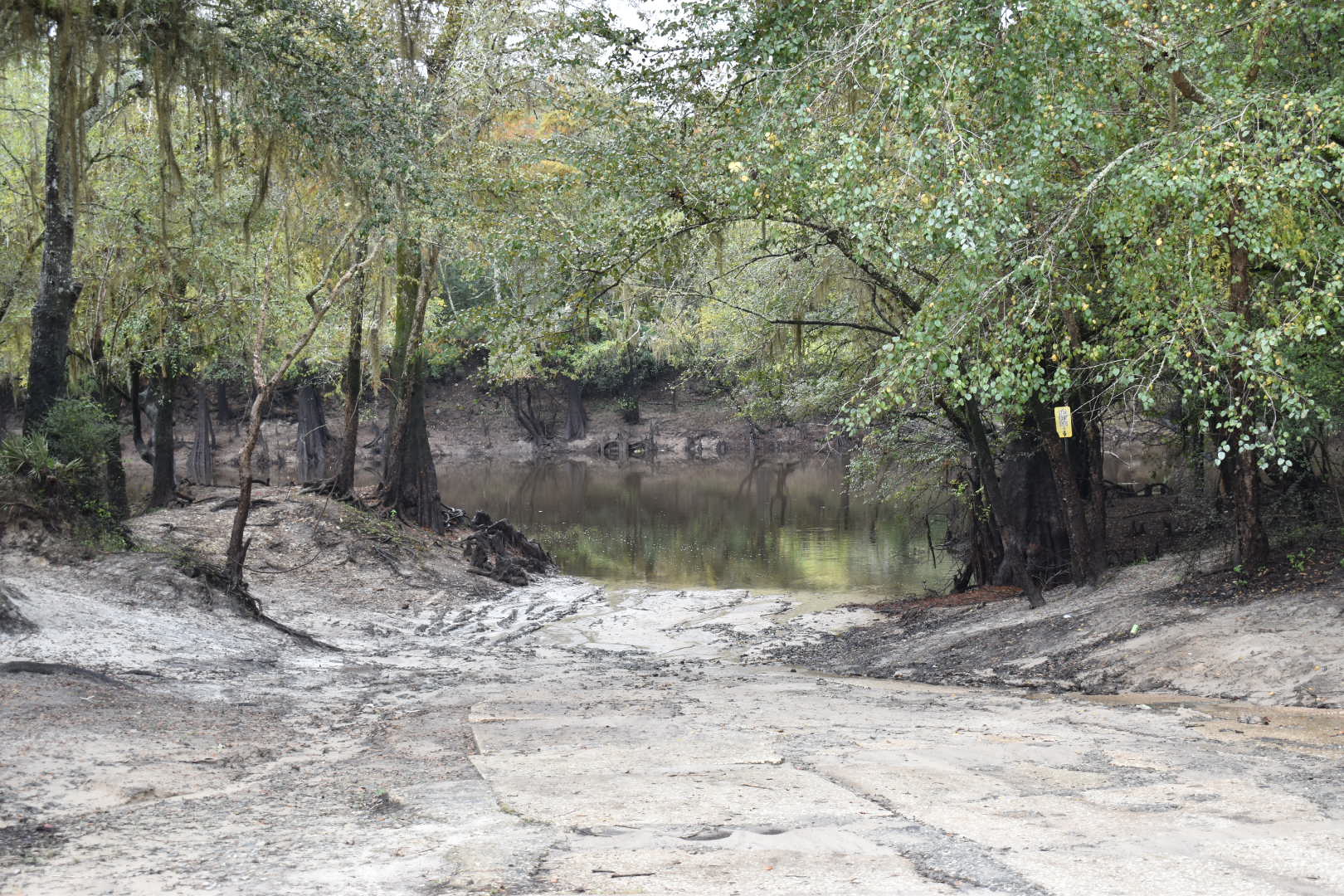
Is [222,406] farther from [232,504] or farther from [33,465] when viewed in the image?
[33,465]

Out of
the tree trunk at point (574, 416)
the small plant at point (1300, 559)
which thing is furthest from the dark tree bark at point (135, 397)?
the tree trunk at point (574, 416)

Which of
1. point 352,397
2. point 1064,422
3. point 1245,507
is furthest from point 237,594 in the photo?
point 352,397

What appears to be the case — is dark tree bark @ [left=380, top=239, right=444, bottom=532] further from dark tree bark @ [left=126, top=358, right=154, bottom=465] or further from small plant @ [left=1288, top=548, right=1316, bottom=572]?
small plant @ [left=1288, top=548, right=1316, bottom=572]

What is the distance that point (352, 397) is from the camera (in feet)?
70.5

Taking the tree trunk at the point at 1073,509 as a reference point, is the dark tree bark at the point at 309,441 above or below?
above

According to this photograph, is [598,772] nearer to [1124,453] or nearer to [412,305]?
[412,305]

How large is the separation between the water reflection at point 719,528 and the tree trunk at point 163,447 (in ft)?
24.9

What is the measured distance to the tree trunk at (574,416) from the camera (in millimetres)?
59094

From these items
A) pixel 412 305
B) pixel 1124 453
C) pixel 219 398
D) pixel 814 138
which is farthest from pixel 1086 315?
pixel 219 398

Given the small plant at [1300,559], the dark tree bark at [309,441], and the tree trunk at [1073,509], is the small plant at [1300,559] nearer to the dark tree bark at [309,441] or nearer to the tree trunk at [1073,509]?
the tree trunk at [1073,509]

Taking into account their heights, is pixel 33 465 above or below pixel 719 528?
above

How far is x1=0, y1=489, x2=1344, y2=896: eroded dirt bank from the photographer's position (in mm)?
3980

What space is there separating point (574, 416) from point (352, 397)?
37799 millimetres

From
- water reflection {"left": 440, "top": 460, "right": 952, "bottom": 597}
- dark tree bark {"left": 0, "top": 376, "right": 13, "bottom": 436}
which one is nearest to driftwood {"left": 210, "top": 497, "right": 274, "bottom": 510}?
water reflection {"left": 440, "top": 460, "right": 952, "bottom": 597}
